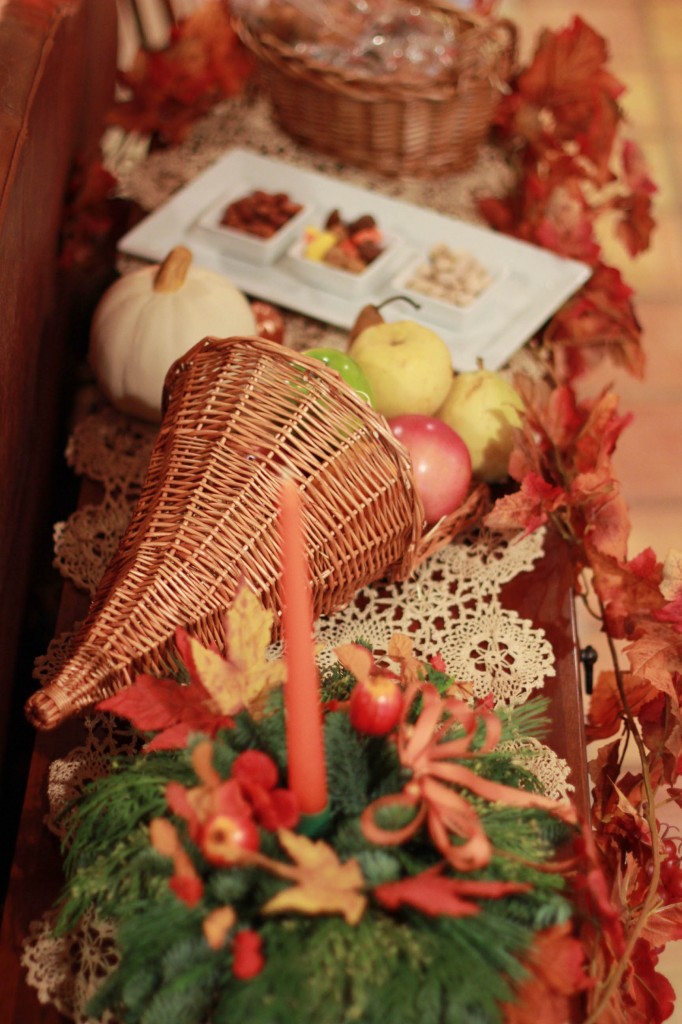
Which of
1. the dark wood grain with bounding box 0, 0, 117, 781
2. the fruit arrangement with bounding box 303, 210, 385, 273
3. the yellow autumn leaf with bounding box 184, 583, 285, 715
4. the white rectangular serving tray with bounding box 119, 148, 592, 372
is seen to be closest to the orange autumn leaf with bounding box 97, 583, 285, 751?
the yellow autumn leaf with bounding box 184, 583, 285, 715

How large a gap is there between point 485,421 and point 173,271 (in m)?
0.32

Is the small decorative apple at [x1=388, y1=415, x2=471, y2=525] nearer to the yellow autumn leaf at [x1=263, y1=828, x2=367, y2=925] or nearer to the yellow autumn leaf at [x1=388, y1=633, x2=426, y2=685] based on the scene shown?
the yellow autumn leaf at [x1=388, y1=633, x2=426, y2=685]

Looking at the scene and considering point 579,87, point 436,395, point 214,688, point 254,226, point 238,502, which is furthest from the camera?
point 579,87

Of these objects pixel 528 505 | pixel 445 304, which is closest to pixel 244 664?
pixel 528 505

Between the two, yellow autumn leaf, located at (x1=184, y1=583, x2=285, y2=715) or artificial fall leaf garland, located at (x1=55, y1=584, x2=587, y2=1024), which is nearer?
artificial fall leaf garland, located at (x1=55, y1=584, x2=587, y2=1024)

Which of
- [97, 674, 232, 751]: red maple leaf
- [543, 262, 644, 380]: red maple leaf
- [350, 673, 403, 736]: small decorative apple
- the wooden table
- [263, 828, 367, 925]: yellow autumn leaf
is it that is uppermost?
[350, 673, 403, 736]: small decorative apple

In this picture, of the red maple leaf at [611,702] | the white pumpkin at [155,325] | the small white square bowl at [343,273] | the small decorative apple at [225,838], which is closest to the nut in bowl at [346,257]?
the small white square bowl at [343,273]

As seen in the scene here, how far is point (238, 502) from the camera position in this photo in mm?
720

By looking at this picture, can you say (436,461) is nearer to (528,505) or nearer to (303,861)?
(528,505)

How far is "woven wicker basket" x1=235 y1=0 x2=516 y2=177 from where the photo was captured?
4.05ft

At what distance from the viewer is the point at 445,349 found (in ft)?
3.17

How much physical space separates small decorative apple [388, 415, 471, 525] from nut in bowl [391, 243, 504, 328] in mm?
243

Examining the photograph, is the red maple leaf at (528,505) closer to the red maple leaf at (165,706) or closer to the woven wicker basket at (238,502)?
the woven wicker basket at (238,502)

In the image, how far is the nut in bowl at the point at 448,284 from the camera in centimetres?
109
